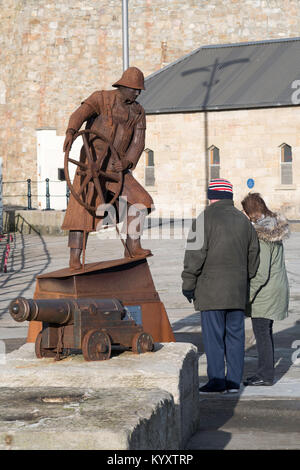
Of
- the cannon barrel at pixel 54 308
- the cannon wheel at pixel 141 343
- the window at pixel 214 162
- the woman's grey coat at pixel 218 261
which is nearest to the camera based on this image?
the cannon barrel at pixel 54 308

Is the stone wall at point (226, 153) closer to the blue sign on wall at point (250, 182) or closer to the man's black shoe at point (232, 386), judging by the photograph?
the blue sign on wall at point (250, 182)

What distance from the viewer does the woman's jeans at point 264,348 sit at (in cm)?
724

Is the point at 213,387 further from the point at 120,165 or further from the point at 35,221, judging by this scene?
the point at 35,221

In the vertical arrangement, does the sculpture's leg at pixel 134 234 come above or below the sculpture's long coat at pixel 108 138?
below

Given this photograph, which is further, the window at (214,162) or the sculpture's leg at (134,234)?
the window at (214,162)

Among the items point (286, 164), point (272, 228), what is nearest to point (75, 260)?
point (272, 228)

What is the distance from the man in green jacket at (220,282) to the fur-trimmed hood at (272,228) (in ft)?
0.86

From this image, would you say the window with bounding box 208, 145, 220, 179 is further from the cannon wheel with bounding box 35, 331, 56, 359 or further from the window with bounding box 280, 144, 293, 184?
the cannon wheel with bounding box 35, 331, 56, 359

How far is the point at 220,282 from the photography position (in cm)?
685

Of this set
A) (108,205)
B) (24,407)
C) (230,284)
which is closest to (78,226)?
(108,205)

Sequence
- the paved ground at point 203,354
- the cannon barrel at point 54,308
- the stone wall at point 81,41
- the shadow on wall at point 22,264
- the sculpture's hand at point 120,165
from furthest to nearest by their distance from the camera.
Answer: the stone wall at point 81,41 → the shadow on wall at point 22,264 → the sculpture's hand at point 120,165 → the paved ground at point 203,354 → the cannon barrel at point 54,308

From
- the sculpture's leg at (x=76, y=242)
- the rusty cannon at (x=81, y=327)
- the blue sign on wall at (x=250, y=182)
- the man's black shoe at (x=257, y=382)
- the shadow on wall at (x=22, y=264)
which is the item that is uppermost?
the blue sign on wall at (x=250, y=182)

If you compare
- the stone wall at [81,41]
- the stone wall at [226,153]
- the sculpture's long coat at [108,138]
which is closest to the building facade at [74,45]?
the stone wall at [81,41]

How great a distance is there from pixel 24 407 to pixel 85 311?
53.9 inches
